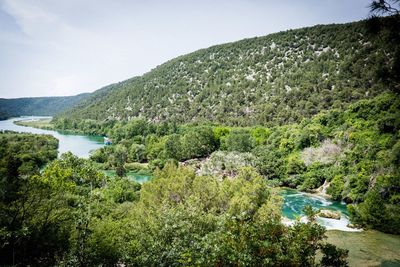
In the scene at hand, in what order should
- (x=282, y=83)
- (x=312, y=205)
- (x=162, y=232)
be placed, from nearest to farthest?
(x=162, y=232), (x=312, y=205), (x=282, y=83)

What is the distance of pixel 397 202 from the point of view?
47594mm

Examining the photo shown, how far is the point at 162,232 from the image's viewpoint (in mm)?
19281

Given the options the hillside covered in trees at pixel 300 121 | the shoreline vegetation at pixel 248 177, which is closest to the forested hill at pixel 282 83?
the hillside covered in trees at pixel 300 121

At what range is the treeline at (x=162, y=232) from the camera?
12555mm

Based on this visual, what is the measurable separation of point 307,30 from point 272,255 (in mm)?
194300

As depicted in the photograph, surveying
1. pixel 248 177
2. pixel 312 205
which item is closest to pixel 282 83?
pixel 312 205

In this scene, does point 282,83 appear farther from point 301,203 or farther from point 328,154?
point 301,203

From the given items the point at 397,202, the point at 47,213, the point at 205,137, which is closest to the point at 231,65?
the point at 205,137

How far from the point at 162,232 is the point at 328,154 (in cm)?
6718

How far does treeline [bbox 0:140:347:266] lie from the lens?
1255 cm

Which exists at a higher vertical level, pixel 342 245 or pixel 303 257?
pixel 303 257

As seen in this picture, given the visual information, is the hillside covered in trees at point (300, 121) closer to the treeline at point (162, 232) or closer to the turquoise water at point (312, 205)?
the turquoise water at point (312, 205)

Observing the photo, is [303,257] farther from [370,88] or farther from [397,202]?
[370,88]

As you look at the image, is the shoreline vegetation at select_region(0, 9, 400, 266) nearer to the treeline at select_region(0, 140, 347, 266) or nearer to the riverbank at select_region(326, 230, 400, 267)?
the treeline at select_region(0, 140, 347, 266)
